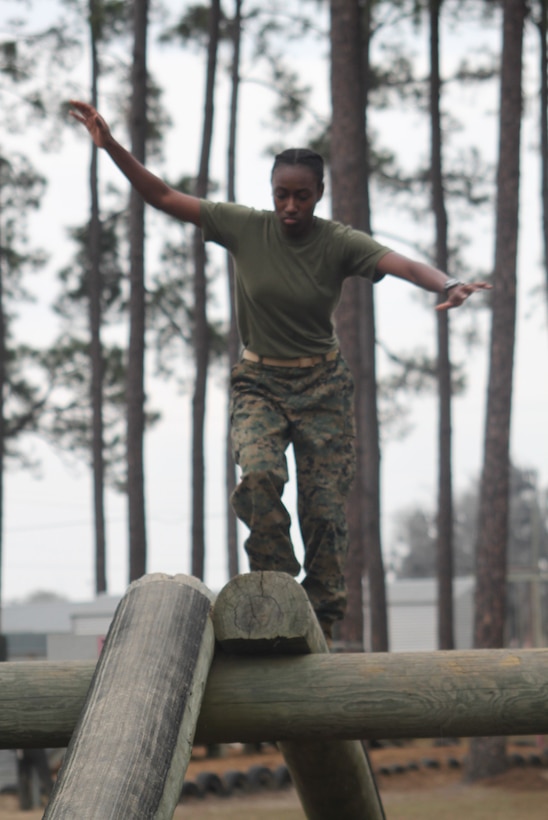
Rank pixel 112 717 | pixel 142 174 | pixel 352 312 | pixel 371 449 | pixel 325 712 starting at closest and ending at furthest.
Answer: pixel 112 717 < pixel 325 712 < pixel 142 174 < pixel 352 312 < pixel 371 449

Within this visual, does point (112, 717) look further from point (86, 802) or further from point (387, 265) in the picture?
A: point (387, 265)

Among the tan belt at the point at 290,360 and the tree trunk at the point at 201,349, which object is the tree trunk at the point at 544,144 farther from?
the tan belt at the point at 290,360

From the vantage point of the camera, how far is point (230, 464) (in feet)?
92.9

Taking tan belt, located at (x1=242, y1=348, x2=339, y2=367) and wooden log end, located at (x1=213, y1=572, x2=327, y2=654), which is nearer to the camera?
wooden log end, located at (x1=213, y1=572, x2=327, y2=654)

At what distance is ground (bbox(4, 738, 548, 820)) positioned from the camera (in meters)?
14.2

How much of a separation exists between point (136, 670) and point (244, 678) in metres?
0.56

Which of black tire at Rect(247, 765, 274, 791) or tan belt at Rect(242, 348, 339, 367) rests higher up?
tan belt at Rect(242, 348, 339, 367)

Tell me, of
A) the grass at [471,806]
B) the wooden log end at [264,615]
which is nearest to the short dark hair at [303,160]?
the wooden log end at [264,615]

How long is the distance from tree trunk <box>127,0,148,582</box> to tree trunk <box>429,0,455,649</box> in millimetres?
5728

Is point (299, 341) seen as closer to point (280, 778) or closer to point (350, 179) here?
point (350, 179)

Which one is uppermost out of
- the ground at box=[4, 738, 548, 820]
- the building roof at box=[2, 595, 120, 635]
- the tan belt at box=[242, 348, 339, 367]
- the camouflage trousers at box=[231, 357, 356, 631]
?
the tan belt at box=[242, 348, 339, 367]

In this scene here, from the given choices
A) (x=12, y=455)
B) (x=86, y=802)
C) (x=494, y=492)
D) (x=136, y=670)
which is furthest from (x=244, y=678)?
(x=12, y=455)

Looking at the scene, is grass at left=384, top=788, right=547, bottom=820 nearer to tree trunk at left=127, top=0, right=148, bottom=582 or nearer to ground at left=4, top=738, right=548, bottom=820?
ground at left=4, top=738, right=548, bottom=820

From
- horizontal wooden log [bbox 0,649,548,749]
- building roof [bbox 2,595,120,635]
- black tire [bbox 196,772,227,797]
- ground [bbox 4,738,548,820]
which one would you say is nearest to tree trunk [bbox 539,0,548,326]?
ground [bbox 4,738,548,820]
